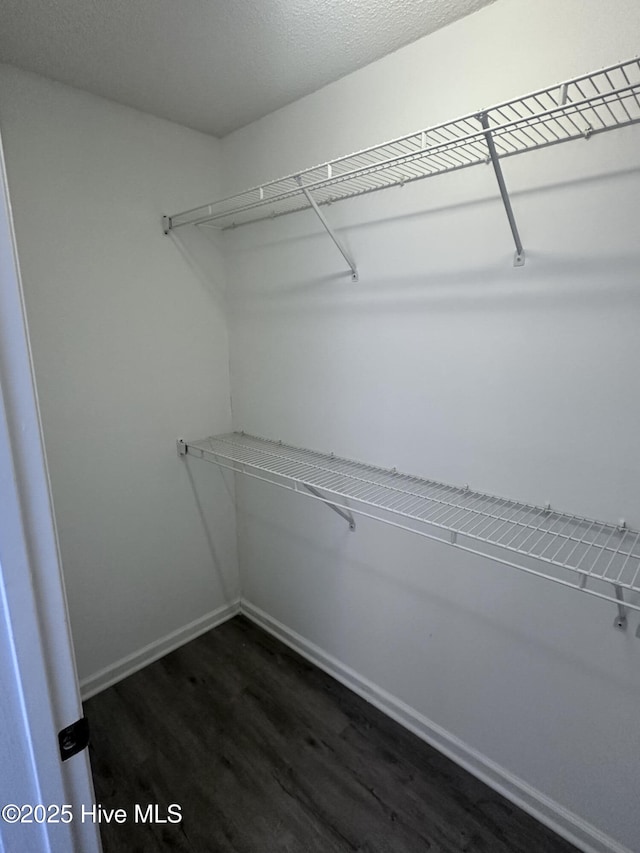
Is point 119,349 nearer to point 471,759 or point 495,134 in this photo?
point 495,134

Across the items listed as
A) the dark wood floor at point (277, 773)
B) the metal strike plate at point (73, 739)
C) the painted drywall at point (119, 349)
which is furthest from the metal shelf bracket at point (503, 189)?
the dark wood floor at point (277, 773)

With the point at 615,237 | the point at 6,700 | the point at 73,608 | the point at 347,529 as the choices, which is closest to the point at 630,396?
the point at 615,237

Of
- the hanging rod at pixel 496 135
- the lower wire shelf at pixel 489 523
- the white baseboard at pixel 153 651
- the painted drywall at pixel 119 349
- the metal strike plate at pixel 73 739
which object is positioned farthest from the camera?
the white baseboard at pixel 153 651

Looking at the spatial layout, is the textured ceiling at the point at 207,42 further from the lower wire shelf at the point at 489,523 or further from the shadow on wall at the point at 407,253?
the lower wire shelf at the point at 489,523

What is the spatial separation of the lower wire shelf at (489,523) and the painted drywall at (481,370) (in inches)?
1.9

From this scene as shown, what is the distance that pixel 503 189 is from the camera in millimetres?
1114

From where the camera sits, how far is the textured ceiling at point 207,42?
120cm

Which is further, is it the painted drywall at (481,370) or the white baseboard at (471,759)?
the white baseboard at (471,759)

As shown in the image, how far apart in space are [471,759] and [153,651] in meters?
1.45

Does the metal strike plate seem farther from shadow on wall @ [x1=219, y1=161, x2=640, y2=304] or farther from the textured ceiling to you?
the textured ceiling

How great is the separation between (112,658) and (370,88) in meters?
2.49

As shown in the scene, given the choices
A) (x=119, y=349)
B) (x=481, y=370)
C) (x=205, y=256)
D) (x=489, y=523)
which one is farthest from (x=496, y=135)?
(x=119, y=349)

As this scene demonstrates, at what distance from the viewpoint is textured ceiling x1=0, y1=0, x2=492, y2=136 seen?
1.20 meters

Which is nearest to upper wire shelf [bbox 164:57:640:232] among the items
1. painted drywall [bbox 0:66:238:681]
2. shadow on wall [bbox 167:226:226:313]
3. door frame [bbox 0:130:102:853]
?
shadow on wall [bbox 167:226:226:313]
